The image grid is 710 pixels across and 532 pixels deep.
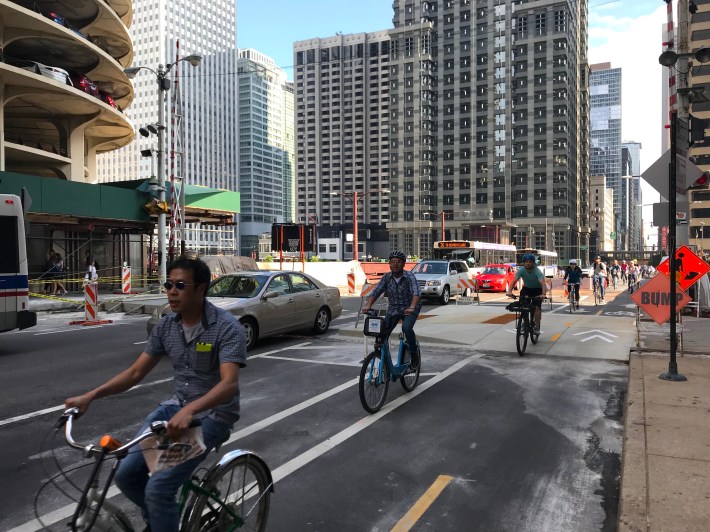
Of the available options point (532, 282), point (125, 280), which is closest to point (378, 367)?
point (532, 282)

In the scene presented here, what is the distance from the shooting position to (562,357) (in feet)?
33.4

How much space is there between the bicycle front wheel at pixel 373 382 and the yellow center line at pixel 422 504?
1792mm

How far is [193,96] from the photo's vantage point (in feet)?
414

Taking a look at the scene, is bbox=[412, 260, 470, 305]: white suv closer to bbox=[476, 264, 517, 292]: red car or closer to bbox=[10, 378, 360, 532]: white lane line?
bbox=[476, 264, 517, 292]: red car

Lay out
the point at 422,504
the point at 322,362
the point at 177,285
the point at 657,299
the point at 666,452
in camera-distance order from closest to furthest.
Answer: the point at 177,285, the point at 422,504, the point at 666,452, the point at 322,362, the point at 657,299

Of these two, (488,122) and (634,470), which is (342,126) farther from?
(634,470)

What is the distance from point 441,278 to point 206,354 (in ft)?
65.8

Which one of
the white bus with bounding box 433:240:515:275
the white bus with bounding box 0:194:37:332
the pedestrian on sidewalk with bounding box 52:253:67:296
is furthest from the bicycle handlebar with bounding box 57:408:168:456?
the white bus with bounding box 433:240:515:275

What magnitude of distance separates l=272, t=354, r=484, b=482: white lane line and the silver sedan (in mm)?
3872

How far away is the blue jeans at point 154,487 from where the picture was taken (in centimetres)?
260

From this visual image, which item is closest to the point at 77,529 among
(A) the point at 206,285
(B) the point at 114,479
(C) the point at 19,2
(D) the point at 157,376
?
(B) the point at 114,479

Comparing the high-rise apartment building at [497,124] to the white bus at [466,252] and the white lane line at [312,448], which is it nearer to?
the white bus at [466,252]

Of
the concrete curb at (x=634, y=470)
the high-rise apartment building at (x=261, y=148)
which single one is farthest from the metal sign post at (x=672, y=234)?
the high-rise apartment building at (x=261, y=148)

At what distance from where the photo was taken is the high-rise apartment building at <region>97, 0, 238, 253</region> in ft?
194
